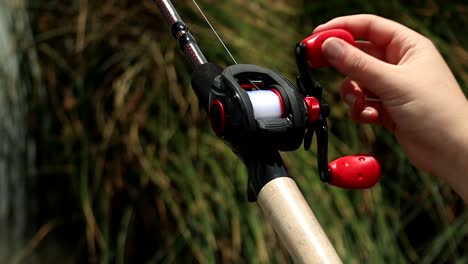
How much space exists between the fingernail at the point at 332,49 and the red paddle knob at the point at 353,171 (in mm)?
139

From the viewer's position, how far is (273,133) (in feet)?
2.07

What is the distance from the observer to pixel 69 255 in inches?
62.0

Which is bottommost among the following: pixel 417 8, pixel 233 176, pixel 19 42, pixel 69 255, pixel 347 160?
pixel 69 255

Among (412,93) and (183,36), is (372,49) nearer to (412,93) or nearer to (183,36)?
(412,93)

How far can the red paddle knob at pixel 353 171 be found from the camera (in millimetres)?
713

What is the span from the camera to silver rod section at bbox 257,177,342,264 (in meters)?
0.57

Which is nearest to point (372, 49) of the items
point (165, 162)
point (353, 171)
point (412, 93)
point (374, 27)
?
point (374, 27)

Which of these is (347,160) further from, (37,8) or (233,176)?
(37,8)

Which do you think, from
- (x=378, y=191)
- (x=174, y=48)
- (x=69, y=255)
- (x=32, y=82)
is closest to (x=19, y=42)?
(x=32, y=82)

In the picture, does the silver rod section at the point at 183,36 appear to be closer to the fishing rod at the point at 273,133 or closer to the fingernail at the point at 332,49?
the fishing rod at the point at 273,133

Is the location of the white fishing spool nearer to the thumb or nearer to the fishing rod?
the fishing rod

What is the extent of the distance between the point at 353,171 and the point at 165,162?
2.58 feet

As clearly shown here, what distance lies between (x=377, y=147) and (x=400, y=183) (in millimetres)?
126

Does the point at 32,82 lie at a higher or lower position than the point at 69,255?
higher
